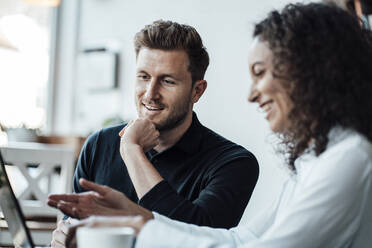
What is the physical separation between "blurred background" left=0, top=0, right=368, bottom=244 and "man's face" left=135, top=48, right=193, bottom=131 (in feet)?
6.58

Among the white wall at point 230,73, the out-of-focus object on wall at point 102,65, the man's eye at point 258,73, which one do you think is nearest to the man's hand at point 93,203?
the man's eye at point 258,73

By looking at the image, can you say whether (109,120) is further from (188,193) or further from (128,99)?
(188,193)

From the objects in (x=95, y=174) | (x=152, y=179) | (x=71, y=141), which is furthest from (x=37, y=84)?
(x=152, y=179)

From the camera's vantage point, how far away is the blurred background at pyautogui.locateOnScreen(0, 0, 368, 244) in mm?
3686

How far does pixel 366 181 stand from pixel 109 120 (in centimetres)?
355

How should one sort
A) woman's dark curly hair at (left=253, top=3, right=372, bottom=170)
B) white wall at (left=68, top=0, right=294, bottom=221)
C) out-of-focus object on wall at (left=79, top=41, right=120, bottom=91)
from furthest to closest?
out-of-focus object on wall at (left=79, top=41, right=120, bottom=91) → white wall at (left=68, top=0, right=294, bottom=221) → woman's dark curly hair at (left=253, top=3, right=372, bottom=170)

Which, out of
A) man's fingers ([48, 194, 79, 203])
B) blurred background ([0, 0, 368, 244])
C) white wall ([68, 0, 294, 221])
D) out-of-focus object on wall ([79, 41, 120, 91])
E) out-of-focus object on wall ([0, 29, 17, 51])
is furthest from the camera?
out-of-focus object on wall ([79, 41, 120, 91])

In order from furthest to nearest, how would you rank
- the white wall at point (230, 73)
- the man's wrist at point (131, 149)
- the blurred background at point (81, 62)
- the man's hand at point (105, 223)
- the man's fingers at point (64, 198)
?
1. the blurred background at point (81, 62)
2. the white wall at point (230, 73)
3. the man's wrist at point (131, 149)
4. the man's fingers at point (64, 198)
5. the man's hand at point (105, 223)

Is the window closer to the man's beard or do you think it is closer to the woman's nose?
the man's beard

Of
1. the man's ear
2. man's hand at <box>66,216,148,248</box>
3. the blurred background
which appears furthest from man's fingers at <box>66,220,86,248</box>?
the blurred background

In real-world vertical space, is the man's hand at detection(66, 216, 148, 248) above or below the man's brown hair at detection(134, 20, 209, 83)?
below

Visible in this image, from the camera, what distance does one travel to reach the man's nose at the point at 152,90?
1582 millimetres

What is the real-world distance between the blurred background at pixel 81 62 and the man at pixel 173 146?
1990 mm

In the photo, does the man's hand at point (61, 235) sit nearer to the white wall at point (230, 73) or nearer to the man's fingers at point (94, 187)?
the man's fingers at point (94, 187)
